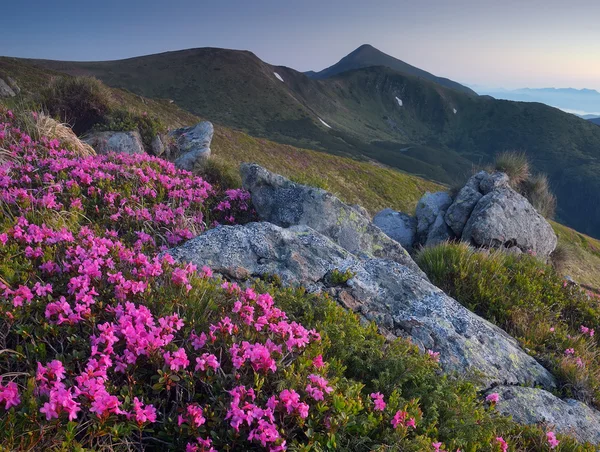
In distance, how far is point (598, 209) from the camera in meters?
139

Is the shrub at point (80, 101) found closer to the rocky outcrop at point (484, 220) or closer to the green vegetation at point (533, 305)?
the rocky outcrop at point (484, 220)

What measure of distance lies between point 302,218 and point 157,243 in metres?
3.42

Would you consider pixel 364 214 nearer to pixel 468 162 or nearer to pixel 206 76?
pixel 206 76

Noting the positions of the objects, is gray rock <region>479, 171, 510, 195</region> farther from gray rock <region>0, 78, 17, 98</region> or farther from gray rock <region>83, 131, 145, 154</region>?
gray rock <region>0, 78, 17, 98</region>

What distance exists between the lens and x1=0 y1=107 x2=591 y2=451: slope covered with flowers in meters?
2.65

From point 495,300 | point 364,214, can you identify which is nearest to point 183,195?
point 364,214

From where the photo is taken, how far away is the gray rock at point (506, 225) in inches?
510

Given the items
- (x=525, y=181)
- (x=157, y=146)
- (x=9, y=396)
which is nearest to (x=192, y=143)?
(x=157, y=146)

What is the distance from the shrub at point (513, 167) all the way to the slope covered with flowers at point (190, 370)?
17.8m

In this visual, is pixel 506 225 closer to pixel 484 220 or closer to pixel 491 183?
pixel 484 220

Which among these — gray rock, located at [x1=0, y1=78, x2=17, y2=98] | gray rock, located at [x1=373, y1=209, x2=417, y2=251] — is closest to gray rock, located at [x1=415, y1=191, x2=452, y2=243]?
gray rock, located at [x1=373, y1=209, x2=417, y2=251]

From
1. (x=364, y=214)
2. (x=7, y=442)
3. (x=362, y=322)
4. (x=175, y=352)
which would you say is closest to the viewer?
(x=7, y=442)

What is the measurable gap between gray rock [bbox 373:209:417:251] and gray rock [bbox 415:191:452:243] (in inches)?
12.1

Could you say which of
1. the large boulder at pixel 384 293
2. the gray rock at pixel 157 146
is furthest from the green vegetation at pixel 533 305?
the gray rock at pixel 157 146
